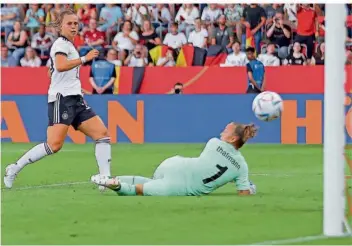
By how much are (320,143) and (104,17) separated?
723cm

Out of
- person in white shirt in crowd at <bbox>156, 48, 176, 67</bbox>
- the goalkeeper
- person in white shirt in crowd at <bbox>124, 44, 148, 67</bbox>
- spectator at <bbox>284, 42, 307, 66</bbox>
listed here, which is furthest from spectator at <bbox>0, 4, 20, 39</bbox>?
the goalkeeper

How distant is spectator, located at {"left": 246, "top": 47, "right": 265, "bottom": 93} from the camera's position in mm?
23062

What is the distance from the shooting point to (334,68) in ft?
28.5

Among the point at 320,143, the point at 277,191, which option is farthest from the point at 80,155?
the point at 277,191

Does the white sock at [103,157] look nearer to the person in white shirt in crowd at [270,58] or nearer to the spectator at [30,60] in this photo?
the person in white shirt in crowd at [270,58]

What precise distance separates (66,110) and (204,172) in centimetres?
210

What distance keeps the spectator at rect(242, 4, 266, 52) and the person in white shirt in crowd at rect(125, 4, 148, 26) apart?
107 inches

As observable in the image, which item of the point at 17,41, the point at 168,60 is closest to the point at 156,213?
the point at 168,60

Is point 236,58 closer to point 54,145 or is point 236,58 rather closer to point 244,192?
point 54,145

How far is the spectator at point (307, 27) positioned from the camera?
2431cm

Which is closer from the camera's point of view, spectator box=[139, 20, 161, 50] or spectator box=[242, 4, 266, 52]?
spectator box=[242, 4, 266, 52]

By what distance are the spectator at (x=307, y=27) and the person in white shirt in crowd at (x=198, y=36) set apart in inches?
87.2

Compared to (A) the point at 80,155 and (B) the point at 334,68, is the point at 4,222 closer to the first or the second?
(B) the point at 334,68

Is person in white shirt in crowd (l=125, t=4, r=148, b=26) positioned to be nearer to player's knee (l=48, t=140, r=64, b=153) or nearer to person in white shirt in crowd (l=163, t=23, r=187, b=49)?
person in white shirt in crowd (l=163, t=23, r=187, b=49)
